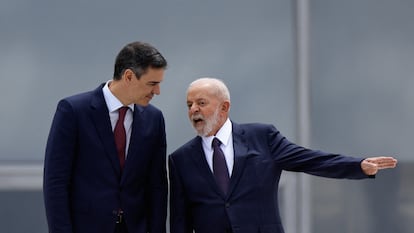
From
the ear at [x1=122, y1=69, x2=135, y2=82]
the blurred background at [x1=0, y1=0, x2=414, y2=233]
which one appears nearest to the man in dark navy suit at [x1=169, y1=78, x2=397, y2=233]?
the ear at [x1=122, y1=69, x2=135, y2=82]

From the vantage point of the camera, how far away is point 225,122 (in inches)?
161

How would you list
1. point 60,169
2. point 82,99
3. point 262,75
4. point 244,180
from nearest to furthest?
point 60,169 < point 82,99 < point 244,180 < point 262,75

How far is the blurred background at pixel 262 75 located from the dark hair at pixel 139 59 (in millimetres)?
1554

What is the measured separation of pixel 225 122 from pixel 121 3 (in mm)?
1563

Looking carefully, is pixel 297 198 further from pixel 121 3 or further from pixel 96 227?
pixel 96 227

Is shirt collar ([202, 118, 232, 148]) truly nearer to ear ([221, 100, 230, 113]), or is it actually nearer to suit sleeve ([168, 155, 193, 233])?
ear ([221, 100, 230, 113])

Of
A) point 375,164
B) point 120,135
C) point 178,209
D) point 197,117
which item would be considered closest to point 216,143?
point 197,117

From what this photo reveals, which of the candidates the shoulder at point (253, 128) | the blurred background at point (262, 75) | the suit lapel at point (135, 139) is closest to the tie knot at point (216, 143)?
the shoulder at point (253, 128)

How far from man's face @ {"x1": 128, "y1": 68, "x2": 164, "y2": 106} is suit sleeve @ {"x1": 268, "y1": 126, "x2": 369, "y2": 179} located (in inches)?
24.4

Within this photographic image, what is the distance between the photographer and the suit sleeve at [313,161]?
3.89m

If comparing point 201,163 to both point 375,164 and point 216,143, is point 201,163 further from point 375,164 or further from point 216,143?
point 375,164

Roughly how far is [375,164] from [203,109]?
781mm

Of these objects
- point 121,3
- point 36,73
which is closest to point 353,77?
point 121,3

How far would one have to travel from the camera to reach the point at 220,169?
13.1ft
